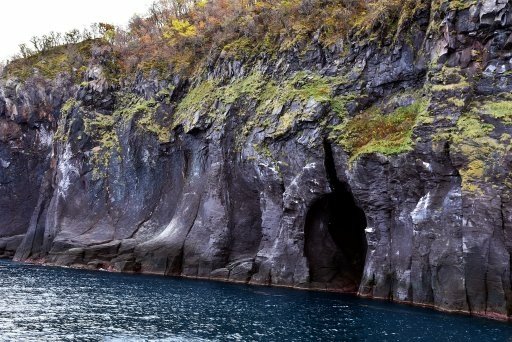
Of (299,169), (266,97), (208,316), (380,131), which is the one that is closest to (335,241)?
(299,169)

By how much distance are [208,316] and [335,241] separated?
16181mm

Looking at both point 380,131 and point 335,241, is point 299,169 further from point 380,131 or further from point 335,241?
point 380,131

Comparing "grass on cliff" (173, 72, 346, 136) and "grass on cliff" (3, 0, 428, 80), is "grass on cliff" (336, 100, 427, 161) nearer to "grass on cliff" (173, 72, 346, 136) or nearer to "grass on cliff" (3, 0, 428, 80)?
"grass on cliff" (173, 72, 346, 136)

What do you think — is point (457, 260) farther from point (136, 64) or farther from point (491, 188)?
point (136, 64)

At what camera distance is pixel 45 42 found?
2805 inches

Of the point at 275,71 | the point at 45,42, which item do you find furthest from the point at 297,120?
the point at 45,42

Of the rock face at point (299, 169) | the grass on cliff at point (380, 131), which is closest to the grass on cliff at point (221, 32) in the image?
the rock face at point (299, 169)

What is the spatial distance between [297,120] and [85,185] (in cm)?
2817

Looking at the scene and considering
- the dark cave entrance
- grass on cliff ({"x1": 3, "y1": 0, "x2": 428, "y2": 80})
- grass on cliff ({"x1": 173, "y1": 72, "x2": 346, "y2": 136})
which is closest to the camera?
the dark cave entrance

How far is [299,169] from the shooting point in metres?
39.8

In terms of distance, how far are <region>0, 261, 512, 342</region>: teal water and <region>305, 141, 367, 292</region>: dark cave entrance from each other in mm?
3180

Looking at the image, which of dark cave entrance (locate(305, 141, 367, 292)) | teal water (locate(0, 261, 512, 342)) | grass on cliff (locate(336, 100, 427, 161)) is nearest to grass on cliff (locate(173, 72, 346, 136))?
grass on cliff (locate(336, 100, 427, 161))

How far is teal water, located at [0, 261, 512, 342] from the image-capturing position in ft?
76.3

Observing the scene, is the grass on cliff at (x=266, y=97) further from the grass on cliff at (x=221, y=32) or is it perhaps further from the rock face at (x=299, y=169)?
the grass on cliff at (x=221, y=32)
